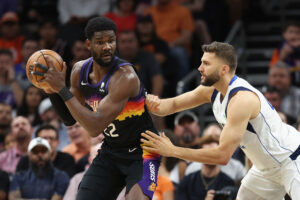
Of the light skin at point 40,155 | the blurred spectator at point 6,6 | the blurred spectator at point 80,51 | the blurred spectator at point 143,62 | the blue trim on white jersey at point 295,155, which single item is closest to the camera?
the blue trim on white jersey at point 295,155

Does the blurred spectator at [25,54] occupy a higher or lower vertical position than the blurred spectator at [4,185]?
higher

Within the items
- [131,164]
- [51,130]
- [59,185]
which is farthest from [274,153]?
[51,130]

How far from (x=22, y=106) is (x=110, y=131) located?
16.2 feet

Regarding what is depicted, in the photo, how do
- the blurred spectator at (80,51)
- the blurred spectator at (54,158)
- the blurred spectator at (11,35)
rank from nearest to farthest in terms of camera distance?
1. the blurred spectator at (54,158)
2. the blurred spectator at (80,51)
3. the blurred spectator at (11,35)

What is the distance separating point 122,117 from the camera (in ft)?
17.4

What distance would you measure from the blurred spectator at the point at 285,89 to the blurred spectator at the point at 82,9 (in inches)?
148

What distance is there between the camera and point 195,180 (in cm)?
761

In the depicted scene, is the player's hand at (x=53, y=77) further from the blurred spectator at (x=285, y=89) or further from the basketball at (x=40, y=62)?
the blurred spectator at (x=285, y=89)

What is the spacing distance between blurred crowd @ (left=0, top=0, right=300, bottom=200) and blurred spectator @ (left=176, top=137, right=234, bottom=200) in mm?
13

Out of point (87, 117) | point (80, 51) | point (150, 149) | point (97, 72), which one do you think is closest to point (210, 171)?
point (150, 149)

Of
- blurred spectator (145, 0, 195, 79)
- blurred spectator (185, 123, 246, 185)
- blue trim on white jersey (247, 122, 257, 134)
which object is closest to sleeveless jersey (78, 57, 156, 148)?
blue trim on white jersey (247, 122, 257, 134)

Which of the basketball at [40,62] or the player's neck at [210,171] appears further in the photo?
the player's neck at [210,171]

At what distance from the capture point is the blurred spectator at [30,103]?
9883mm

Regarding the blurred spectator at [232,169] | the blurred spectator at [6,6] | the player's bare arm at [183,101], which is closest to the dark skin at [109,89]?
the player's bare arm at [183,101]
